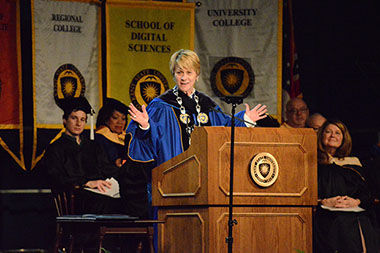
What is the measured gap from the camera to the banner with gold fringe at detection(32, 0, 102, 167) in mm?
8641

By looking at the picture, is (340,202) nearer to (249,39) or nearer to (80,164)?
(80,164)

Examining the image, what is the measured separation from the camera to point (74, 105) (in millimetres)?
8078

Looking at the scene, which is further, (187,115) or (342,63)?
(342,63)

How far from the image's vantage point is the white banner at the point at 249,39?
906cm

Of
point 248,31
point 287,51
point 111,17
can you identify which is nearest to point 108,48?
point 111,17

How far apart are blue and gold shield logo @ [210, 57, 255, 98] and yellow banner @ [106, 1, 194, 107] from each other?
0.51m

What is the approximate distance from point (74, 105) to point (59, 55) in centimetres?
95

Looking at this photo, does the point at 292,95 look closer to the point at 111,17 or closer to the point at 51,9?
the point at 111,17

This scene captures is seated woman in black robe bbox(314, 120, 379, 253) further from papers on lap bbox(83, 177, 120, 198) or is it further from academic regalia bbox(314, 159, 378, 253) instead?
papers on lap bbox(83, 177, 120, 198)

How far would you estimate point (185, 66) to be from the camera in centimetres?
518

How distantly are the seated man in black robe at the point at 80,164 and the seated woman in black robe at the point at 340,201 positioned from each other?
230 cm

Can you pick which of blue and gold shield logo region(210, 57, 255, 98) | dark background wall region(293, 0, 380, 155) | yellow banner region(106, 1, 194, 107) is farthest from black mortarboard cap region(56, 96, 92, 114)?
dark background wall region(293, 0, 380, 155)

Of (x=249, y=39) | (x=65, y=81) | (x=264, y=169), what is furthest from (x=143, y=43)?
(x=264, y=169)

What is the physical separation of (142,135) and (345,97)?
519 centimetres
